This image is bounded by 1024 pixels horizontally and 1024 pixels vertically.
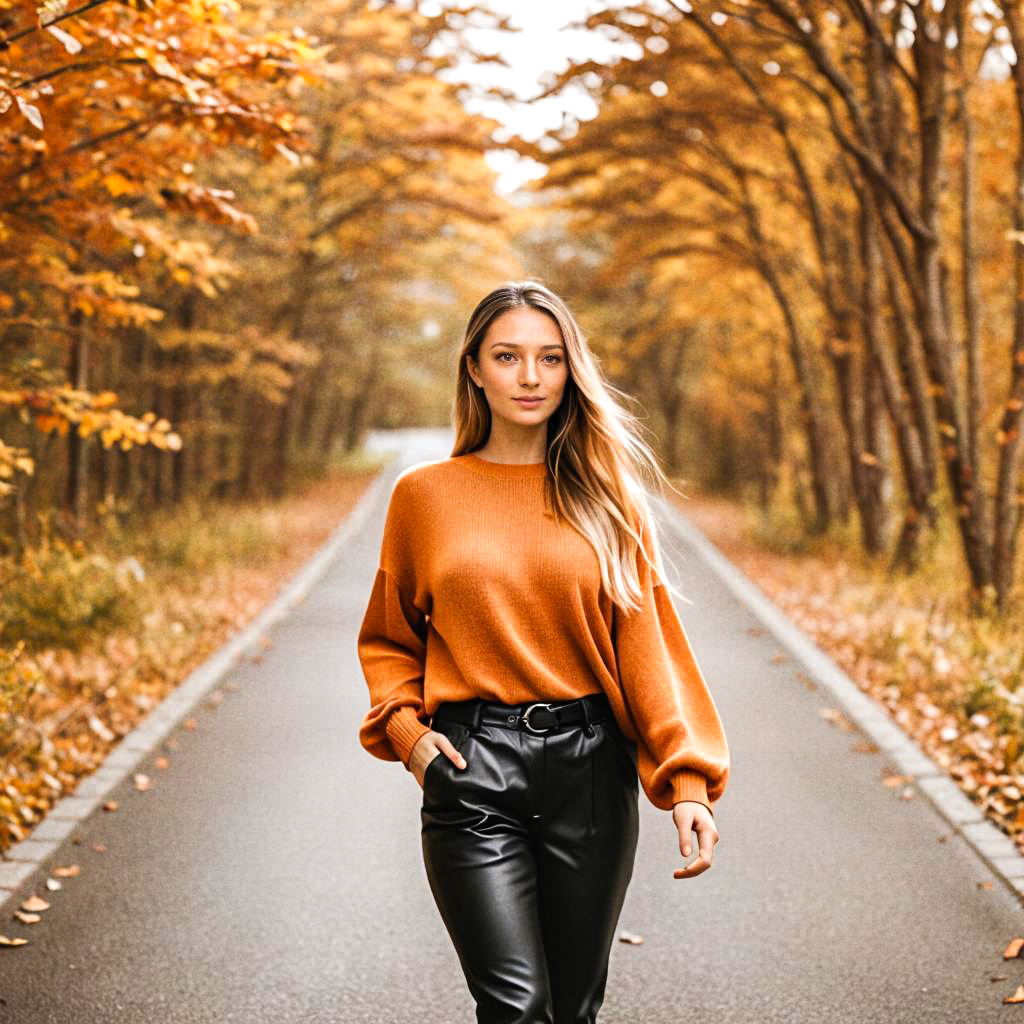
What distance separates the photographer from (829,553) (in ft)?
53.4

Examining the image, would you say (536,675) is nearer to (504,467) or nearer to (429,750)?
(429,750)

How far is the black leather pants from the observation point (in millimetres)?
2754

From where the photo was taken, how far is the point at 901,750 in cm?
750

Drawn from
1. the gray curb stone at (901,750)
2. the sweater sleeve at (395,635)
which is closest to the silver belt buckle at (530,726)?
the sweater sleeve at (395,635)

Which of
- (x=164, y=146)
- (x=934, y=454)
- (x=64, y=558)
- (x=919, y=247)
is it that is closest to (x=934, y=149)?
(x=919, y=247)

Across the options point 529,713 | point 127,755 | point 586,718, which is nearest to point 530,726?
point 529,713

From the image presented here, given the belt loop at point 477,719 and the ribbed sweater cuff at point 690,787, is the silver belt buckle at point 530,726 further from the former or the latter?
the ribbed sweater cuff at point 690,787

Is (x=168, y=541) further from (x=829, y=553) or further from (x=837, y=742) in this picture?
(x=837, y=742)

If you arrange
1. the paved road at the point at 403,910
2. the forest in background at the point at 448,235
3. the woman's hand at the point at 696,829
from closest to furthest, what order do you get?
the woman's hand at the point at 696,829, the paved road at the point at 403,910, the forest in background at the point at 448,235

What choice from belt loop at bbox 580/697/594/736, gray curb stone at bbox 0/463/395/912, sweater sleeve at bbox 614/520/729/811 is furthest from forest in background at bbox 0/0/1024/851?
belt loop at bbox 580/697/594/736

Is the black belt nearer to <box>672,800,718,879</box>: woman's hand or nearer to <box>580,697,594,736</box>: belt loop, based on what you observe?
<box>580,697,594,736</box>: belt loop

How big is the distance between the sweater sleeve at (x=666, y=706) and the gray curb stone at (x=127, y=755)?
3259mm

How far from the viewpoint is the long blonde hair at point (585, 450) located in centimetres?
296

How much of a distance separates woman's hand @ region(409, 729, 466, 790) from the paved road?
66.9 inches
